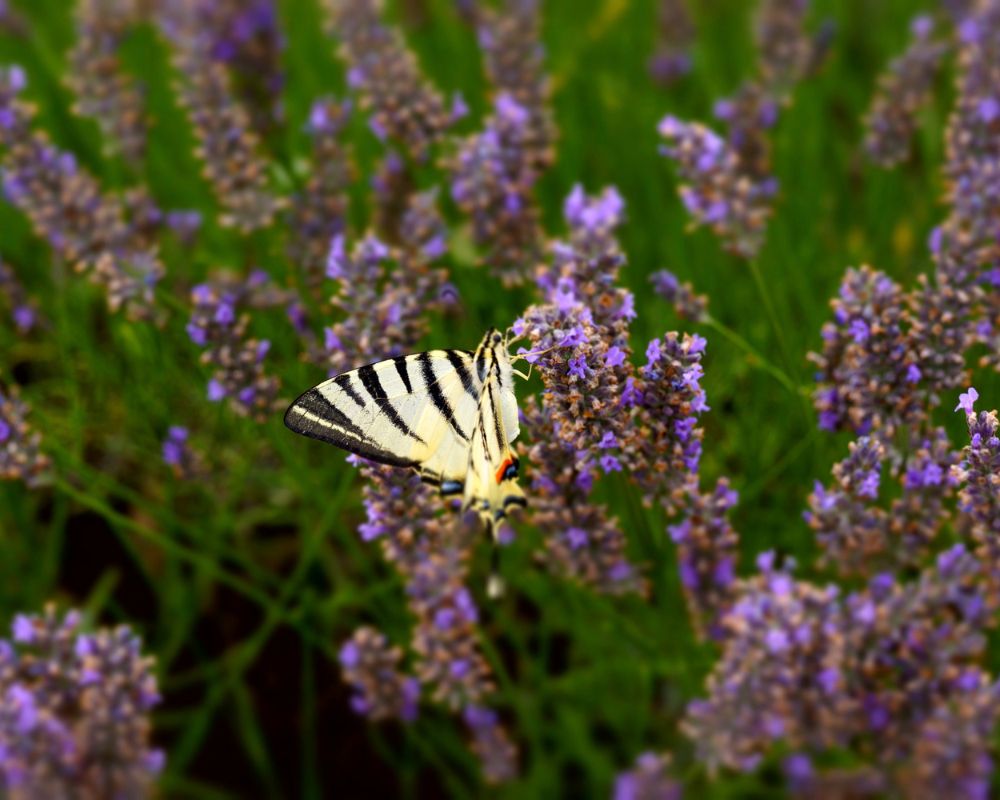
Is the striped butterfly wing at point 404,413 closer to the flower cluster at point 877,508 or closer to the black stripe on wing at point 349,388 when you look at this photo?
the black stripe on wing at point 349,388

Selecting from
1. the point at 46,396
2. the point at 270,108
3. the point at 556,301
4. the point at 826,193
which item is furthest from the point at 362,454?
the point at 826,193

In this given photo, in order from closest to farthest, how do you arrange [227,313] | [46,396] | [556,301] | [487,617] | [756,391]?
[556,301]
[227,313]
[756,391]
[487,617]
[46,396]

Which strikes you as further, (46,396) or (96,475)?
(46,396)

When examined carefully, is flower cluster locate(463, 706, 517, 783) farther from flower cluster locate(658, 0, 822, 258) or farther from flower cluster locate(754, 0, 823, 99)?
flower cluster locate(754, 0, 823, 99)

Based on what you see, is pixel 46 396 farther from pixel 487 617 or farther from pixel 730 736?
pixel 730 736

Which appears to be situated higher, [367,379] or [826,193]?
[826,193]

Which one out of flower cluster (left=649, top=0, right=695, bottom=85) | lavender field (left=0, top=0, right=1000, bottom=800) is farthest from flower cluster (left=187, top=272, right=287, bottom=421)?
flower cluster (left=649, top=0, right=695, bottom=85)
